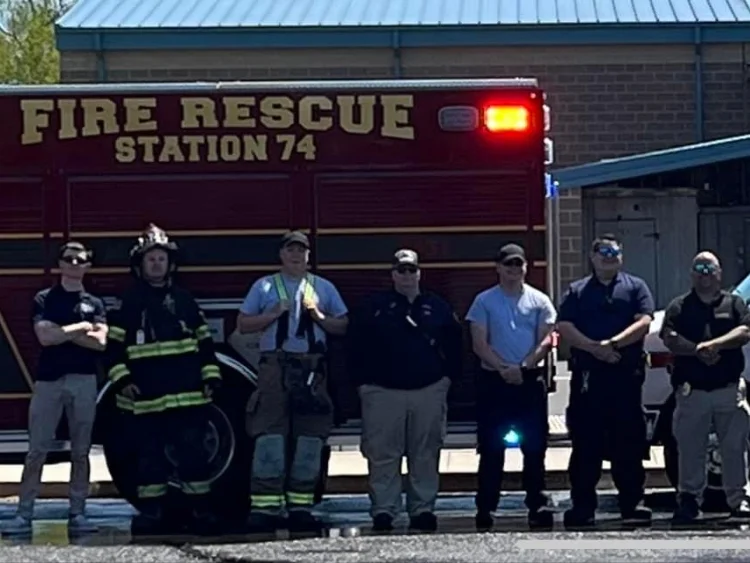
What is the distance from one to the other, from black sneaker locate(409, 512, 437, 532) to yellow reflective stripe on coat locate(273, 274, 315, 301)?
1.57 meters

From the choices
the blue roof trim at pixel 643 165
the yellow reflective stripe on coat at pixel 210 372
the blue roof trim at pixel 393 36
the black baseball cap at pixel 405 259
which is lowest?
the yellow reflective stripe on coat at pixel 210 372

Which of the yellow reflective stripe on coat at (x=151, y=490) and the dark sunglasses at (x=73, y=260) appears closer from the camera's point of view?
the dark sunglasses at (x=73, y=260)

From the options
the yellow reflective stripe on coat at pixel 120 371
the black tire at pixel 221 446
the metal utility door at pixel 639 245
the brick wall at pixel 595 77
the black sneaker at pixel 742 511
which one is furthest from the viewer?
the brick wall at pixel 595 77

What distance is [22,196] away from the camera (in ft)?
37.7

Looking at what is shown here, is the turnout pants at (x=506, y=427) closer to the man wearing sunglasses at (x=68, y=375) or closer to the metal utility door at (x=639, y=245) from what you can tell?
the man wearing sunglasses at (x=68, y=375)

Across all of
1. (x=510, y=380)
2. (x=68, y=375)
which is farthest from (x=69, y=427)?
(x=510, y=380)

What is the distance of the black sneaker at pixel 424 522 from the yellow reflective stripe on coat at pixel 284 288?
1.57 meters

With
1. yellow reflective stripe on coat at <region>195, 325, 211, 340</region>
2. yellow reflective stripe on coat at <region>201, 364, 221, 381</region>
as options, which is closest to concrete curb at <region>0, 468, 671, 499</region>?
yellow reflective stripe on coat at <region>201, 364, 221, 381</region>

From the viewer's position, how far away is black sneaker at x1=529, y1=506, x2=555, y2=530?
11055 millimetres

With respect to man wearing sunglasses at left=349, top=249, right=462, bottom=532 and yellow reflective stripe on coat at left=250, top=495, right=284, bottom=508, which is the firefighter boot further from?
man wearing sunglasses at left=349, top=249, right=462, bottom=532

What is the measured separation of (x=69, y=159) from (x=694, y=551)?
15.8ft

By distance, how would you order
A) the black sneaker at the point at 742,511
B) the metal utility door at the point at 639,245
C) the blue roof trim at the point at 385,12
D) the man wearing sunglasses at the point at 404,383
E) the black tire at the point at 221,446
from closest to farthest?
1. the man wearing sunglasses at the point at 404,383
2. the black sneaker at the point at 742,511
3. the black tire at the point at 221,446
4. the metal utility door at the point at 639,245
5. the blue roof trim at the point at 385,12

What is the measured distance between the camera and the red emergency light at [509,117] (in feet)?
37.4

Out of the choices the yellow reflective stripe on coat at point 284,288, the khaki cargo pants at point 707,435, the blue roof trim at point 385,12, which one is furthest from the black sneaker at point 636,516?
the blue roof trim at point 385,12
